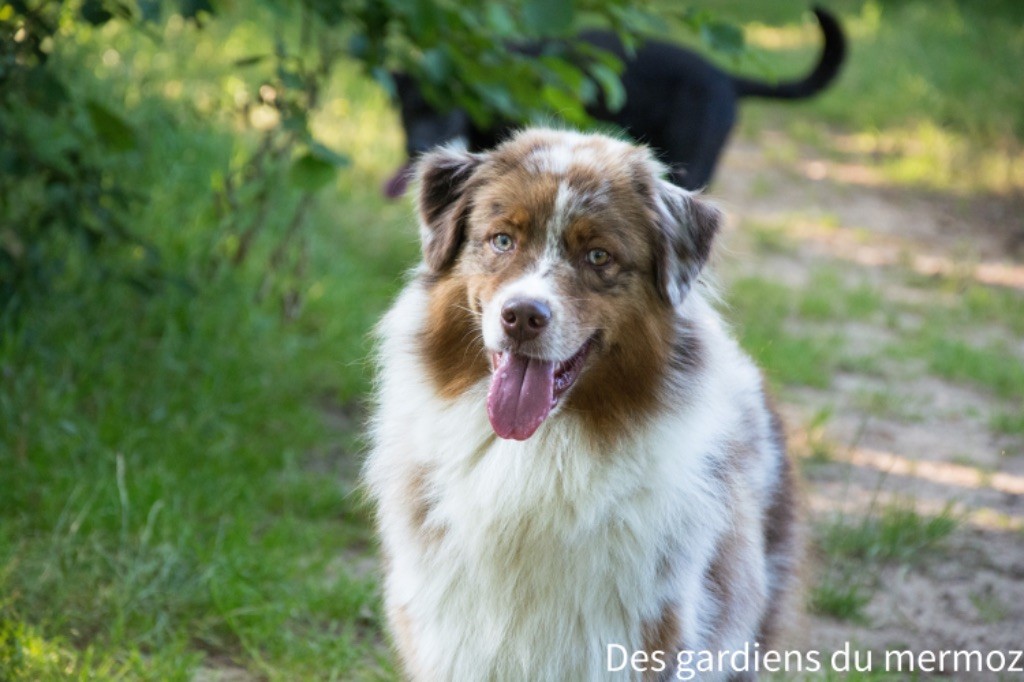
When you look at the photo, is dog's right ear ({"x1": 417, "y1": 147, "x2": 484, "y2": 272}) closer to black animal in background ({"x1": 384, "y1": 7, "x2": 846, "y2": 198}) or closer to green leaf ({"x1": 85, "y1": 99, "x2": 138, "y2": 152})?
green leaf ({"x1": 85, "y1": 99, "x2": 138, "y2": 152})

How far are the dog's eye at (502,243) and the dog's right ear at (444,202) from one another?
0.14m

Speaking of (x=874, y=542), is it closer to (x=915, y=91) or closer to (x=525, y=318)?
(x=525, y=318)

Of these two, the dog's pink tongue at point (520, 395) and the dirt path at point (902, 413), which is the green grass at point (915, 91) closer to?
the dirt path at point (902, 413)

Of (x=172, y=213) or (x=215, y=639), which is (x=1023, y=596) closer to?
(x=215, y=639)

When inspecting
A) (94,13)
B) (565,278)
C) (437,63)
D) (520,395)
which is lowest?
(520,395)

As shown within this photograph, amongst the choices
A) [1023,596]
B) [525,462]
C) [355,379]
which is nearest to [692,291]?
[525,462]

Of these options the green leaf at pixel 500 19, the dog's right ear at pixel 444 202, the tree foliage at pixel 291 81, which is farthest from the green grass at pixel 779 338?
the dog's right ear at pixel 444 202

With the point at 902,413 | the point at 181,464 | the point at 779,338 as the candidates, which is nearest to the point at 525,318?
the point at 181,464

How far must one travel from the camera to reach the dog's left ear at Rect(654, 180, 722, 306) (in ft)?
9.78

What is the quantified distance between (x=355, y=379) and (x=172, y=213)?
4.58 ft

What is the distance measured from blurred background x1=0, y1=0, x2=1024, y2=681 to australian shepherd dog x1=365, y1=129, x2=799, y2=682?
581 mm

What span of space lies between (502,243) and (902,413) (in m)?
3.68

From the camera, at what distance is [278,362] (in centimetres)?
540

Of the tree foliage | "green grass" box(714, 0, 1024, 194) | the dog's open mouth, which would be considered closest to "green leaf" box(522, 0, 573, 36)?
the tree foliage
